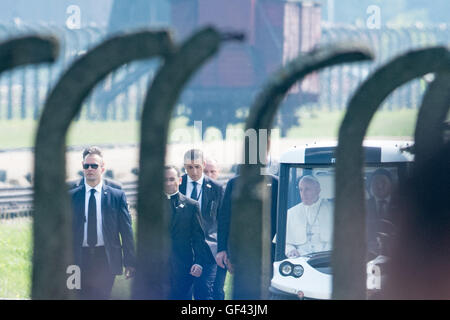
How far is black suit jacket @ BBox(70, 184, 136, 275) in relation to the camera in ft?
22.2

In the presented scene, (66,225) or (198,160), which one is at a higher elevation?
(198,160)

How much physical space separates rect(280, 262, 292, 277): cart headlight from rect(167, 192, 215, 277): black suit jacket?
2.35ft

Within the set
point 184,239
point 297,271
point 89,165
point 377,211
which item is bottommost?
point 297,271

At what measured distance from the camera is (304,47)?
37531 millimetres

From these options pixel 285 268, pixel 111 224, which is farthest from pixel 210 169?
pixel 111 224

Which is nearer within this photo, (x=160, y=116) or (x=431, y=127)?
(x=160, y=116)

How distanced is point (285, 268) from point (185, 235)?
1.02m

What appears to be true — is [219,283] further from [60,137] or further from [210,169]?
[60,137]

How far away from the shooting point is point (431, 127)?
274cm

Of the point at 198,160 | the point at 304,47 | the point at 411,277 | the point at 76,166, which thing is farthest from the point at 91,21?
Answer: the point at 411,277

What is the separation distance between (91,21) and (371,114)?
50893 mm
